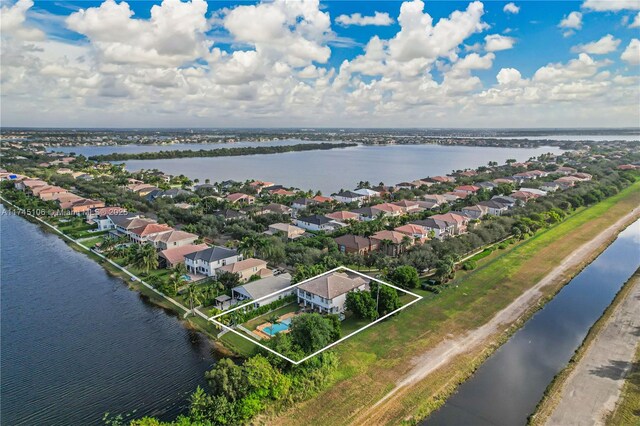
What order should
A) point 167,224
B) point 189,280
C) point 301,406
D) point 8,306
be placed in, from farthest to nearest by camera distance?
point 167,224
point 189,280
point 8,306
point 301,406

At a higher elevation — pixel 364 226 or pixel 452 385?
pixel 364 226

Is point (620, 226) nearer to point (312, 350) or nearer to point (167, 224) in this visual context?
point (312, 350)

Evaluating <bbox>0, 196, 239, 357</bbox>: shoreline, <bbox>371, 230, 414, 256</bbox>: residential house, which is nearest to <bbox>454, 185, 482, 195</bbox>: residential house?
<bbox>371, 230, 414, 256</bbox>: residential house

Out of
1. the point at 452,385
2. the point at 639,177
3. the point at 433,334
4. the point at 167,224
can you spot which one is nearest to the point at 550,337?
the point at 433,334

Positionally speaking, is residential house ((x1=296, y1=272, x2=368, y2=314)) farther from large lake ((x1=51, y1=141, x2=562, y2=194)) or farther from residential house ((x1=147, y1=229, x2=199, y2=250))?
large lake ((x1=51, y1=141, x2=562, y2=194))

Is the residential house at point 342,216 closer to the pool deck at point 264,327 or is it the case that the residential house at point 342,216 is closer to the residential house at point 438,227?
the residential house at point 438,227
